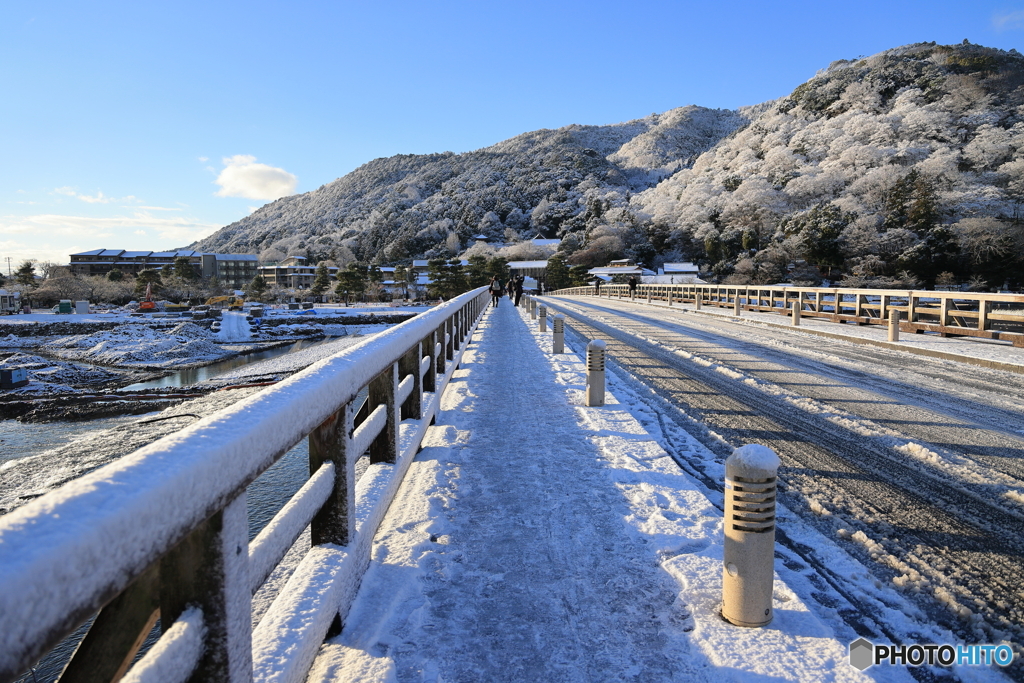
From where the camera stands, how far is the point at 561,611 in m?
3.05

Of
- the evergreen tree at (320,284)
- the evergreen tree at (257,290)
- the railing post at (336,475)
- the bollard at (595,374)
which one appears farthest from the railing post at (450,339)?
the evergreen tree at (257,290)

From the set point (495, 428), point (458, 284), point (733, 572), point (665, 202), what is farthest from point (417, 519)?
point (665, 202)

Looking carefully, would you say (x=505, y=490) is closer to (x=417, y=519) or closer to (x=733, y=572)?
(x=417, y=519)

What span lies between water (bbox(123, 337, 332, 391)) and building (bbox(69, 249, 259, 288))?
9011cm

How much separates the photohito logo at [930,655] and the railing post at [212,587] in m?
2.64

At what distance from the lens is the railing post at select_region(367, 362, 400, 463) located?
425 centimetres

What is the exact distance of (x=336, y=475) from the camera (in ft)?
A: 9.39

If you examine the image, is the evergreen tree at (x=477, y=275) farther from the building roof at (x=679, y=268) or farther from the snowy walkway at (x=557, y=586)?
the snowy walkway at (x=557, y=586)

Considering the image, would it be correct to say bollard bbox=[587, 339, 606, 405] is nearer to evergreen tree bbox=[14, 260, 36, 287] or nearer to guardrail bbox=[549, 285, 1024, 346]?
guardrail bbox=[549, 285, 1024, 346]

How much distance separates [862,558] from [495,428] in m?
3.93

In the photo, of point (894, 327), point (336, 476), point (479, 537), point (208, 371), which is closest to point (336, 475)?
point (336, 476)

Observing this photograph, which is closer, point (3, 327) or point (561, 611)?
point (561, 611)

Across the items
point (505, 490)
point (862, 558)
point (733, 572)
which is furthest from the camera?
point (505, 490)

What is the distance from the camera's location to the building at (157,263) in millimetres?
130875
